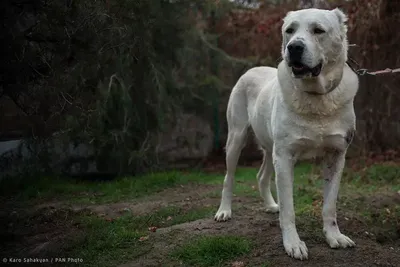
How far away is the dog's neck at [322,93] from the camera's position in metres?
3.88

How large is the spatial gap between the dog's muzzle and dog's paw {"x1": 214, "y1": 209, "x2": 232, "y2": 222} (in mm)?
1858

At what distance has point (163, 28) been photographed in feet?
25.2

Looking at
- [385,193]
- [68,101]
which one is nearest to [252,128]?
[68,101]

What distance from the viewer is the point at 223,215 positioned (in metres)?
5.10

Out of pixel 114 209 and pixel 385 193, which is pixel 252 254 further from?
pixel 385 193

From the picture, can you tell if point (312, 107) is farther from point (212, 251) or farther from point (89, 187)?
point (89, 187)

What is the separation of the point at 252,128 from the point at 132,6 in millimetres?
1655

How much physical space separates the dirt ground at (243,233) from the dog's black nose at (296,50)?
1.50 meters

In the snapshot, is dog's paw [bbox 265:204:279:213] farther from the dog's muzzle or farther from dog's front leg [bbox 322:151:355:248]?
the dog's muzzle

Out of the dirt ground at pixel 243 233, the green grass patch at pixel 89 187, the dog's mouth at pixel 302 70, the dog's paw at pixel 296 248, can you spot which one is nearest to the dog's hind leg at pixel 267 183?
the dirt ground at pixel 243 233

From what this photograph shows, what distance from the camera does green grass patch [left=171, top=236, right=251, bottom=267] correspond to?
404 cm

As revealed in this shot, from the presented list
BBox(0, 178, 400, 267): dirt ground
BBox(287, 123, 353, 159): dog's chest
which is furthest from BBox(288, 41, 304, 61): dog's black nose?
BBox(0, 178, 400, 267): dirt ground

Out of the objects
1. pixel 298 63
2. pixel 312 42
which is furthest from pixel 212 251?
pixel 312 42

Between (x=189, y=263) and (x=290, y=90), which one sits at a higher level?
(x=290, y=90)
